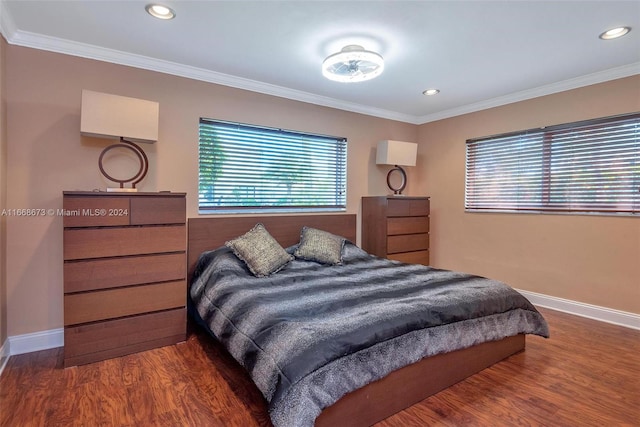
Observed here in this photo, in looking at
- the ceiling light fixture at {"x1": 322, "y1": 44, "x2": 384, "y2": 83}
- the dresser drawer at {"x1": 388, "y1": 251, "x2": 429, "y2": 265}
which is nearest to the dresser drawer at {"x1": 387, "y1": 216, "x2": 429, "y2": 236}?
the dresser drawer at {"x1": 388, "y1": 251, "x2": 429, "y2": 265}

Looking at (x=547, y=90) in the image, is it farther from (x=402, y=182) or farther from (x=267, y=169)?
(x=267, y=169)

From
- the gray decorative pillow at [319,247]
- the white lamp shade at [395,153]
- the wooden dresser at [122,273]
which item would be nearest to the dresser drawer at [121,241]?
the wooden dresser at [122,273]

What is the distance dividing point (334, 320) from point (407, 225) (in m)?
2.61

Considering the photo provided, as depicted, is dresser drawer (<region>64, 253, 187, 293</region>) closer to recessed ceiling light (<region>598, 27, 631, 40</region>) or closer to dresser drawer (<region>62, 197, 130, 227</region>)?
dresser drawer (<region>62, 197, 130, 227</region>)

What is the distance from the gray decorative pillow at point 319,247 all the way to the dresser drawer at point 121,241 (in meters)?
1.13

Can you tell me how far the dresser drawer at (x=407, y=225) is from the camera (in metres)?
3.97

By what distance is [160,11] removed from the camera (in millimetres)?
2123

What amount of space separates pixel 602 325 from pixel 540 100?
228 centimetres

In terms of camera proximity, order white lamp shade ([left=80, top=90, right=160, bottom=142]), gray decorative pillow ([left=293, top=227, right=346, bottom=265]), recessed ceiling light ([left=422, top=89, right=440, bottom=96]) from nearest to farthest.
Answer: white lamp shade ([left=80, top=90, right=160, bottom=142])
gray decorative pillow ([left=293, top=227, right=346, bottom=265])
recessed ceiling light ([left=422, top=89, right=440, bottom=96])

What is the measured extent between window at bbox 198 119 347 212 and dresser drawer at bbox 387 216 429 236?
620 millimetres

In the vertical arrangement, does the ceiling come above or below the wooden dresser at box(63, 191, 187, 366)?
above

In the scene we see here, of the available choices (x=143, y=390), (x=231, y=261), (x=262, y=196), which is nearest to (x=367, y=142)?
(x=262, y=196)

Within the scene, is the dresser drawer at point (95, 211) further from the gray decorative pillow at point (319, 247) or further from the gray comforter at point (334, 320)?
the gray decorative pillow at point (319, 247)

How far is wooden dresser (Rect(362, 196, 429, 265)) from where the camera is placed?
13.0 ft
